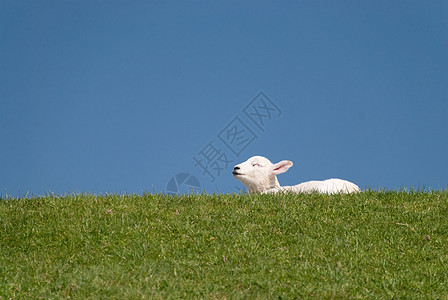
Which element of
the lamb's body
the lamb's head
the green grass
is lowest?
the green grass

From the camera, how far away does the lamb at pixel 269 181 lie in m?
11.3

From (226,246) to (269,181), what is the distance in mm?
3485

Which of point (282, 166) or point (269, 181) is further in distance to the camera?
point (269, 181)

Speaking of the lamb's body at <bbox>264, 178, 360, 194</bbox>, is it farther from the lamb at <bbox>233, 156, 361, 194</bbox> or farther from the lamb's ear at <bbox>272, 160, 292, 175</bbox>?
the lamb's ear at <bbox>272, 160, 292, 175</bbox>

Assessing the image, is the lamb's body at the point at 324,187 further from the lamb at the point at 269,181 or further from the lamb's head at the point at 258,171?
the lamb's head at the point at 258,171

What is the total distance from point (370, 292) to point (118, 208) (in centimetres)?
517

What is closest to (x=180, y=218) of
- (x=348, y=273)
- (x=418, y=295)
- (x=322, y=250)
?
(x=322, y=250)

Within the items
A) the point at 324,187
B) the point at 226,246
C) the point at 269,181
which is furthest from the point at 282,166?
the point at 226,246

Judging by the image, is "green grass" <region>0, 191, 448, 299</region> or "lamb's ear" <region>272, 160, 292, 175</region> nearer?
"green grass" <region>0, 191, 448, 299</region>

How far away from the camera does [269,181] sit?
1153 cm

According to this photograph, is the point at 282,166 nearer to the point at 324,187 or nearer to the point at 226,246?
the point at 324,187

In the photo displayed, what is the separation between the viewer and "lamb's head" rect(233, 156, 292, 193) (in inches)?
444

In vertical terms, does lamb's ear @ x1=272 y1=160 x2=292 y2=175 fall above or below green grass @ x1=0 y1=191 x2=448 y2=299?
above

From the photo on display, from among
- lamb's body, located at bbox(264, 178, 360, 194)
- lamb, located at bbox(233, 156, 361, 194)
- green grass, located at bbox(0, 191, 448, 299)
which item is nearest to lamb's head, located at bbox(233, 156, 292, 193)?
lamb, located at bbox(233, 156, 361, 194)
